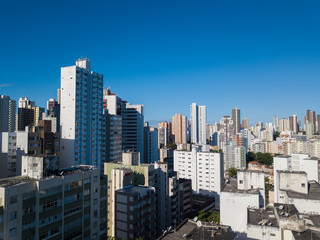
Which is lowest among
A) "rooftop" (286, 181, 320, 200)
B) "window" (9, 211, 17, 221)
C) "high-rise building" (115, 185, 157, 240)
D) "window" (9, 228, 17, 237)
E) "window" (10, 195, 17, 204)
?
"high-rise building" (115, 185, 157, 240)

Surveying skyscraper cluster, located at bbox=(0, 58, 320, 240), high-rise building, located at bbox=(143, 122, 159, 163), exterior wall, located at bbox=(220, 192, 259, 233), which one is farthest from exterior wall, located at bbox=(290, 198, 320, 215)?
high-rise building, located at bbox=(143, 122, 159, 163)

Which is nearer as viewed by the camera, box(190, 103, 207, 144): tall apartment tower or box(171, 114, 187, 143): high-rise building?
box(171, 114, 187, 143): high-rise building

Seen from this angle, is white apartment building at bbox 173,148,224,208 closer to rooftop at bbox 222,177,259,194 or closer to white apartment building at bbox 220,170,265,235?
rooftop at bbox 222,177,259,194

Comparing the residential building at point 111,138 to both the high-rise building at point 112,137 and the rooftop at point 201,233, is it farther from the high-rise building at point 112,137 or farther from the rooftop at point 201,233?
the rooftop at point 201,233

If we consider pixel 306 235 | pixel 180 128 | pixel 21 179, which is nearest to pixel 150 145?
pixel 180 128

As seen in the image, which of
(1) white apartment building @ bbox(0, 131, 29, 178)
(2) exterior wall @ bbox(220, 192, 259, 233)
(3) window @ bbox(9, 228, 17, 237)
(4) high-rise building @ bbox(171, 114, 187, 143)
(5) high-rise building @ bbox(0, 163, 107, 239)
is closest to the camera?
(3) window @ bbox(9, 228, 17, 237)

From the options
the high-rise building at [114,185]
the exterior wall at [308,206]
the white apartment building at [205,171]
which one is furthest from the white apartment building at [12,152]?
the exterior wall at [308,206]
